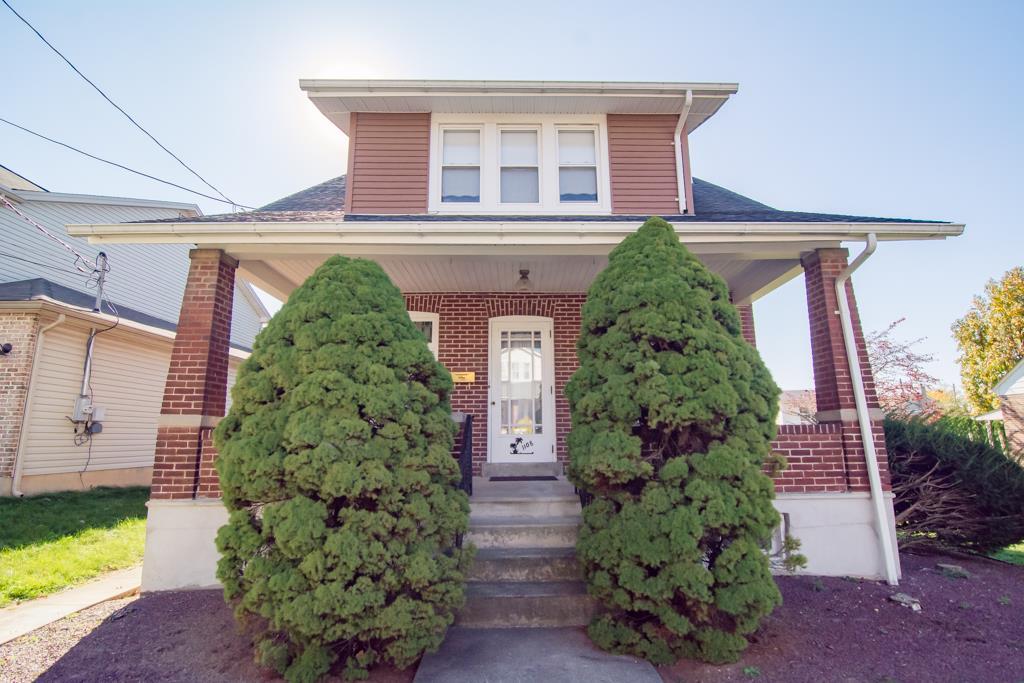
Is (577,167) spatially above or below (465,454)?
above

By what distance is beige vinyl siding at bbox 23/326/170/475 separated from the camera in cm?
825

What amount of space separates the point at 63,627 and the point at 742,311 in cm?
800

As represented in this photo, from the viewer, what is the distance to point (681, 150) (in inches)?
266

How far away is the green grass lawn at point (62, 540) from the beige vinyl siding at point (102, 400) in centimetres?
87

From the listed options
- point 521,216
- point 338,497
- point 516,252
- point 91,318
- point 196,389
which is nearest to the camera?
point 338,497

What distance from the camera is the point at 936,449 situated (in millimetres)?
5516

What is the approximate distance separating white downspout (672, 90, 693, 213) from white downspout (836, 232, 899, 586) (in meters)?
2.19

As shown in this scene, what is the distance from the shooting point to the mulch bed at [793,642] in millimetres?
2912

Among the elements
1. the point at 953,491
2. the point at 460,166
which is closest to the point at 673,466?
the point at 953,491

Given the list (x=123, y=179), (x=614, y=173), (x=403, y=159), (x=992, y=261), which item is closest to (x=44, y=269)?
(x=123, y=179)

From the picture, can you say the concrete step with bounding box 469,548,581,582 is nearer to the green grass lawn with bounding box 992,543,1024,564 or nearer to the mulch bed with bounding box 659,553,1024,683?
the mulch bed with bounding box 659,553,1024,683

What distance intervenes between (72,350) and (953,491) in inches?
506

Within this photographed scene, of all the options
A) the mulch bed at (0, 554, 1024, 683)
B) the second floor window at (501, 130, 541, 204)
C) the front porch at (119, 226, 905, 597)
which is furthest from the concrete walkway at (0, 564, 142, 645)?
the second floor window at (501, 130, 541, 204)

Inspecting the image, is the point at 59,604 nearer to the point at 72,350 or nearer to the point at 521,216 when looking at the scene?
the point at 521,216
